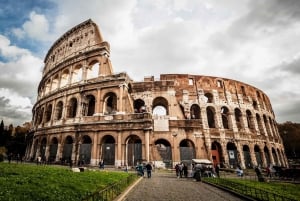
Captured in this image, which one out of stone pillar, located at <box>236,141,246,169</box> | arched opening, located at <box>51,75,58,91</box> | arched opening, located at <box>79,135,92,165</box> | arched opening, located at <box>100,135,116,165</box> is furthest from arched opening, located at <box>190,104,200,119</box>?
arched opening, located at <box>51,75,58,91</box>

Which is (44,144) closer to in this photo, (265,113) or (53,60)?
(53,60)

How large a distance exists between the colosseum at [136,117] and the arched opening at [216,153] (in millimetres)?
119

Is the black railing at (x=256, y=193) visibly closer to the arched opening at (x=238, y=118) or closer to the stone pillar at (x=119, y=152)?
the stone pillar at (x=119, y=152)

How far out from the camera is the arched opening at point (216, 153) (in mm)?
23422

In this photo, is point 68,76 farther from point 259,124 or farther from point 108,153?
point 259,124

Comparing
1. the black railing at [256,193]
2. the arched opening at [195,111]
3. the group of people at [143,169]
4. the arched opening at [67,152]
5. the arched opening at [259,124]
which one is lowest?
the black railing at [256,193]

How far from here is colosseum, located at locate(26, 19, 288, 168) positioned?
19.8 meters

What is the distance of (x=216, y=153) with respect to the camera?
23.7 meters

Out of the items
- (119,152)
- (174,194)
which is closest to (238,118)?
(119,152)

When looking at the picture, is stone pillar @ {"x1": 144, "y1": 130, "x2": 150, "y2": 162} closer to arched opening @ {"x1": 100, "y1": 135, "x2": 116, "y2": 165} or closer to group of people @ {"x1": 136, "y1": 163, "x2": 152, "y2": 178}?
arched opening @ {"x1": 100, "y1": 135, "x2": 116, "y2": 165}

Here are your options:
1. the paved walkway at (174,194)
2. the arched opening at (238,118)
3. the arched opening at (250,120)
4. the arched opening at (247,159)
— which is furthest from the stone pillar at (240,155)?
the paved walkway at (174,194)

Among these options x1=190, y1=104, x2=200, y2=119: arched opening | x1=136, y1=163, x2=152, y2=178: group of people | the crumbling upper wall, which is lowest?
x1=136, y1=163, x2=152, y2=178: group of people

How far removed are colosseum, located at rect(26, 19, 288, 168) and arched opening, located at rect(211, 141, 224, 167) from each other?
119 millimetres

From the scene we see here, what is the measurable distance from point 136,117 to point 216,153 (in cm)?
1148
